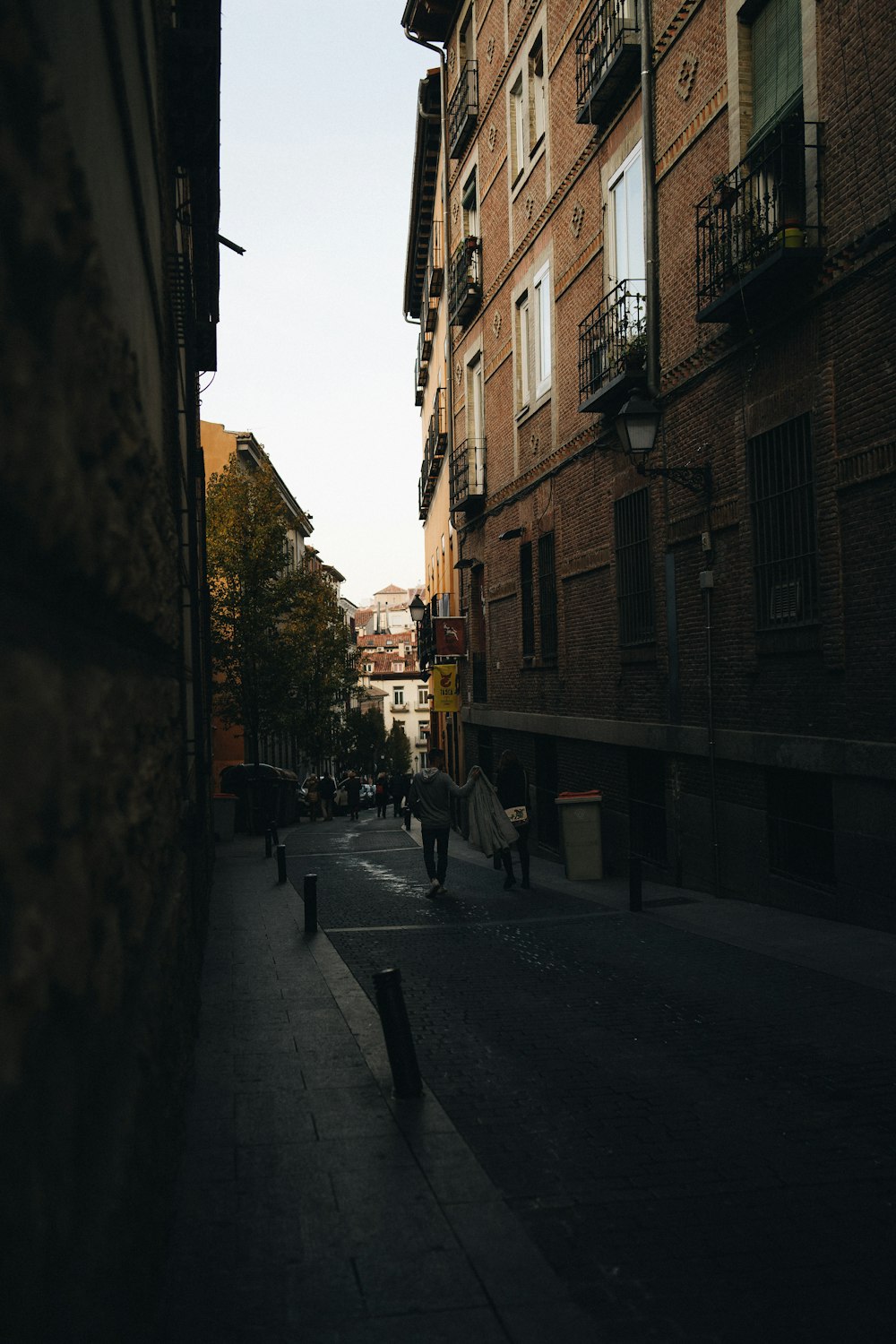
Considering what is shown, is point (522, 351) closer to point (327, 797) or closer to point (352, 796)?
point (327, 797)

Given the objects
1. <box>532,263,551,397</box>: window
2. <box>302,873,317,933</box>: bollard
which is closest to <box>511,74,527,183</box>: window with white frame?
<box>532,263,551,397</box>: window

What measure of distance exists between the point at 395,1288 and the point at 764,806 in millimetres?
9120

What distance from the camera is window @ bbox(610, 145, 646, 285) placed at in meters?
15.7

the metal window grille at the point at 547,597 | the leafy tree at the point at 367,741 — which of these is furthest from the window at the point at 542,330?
the leafy tree at the point at 367,741

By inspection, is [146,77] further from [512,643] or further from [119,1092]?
[512,643]

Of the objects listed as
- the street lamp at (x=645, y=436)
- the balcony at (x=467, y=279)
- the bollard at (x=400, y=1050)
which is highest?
the balcony at (x=467, y=279)

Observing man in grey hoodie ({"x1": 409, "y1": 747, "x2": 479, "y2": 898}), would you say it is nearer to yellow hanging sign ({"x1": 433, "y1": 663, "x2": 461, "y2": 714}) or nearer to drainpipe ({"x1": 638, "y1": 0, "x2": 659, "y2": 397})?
drainpipe ({"x1": 638, "y1": 0, "x2": 659, "y2": 397})

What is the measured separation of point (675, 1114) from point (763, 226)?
29.8 ft

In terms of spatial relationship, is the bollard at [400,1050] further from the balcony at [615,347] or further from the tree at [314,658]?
the tree at [314,658]

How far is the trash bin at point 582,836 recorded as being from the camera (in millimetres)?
16516

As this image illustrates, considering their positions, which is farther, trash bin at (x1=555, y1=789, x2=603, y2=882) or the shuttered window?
trash bin at (x1=555, y1=789, x2=603, y2=882)

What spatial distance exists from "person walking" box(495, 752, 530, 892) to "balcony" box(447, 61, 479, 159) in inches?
631

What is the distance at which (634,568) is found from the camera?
53.2 ft

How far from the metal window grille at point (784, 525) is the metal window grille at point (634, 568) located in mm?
3160
